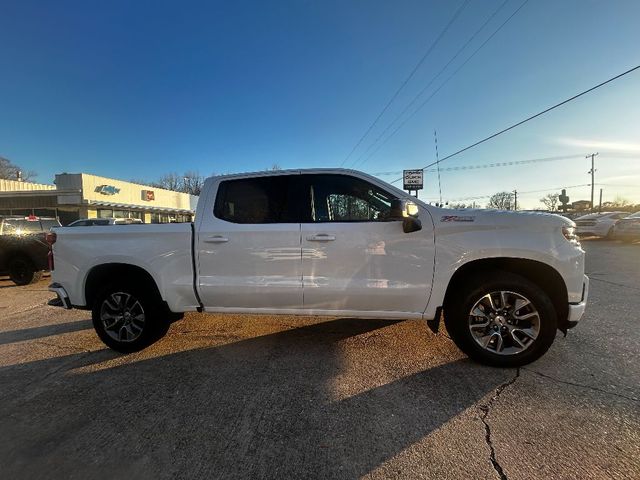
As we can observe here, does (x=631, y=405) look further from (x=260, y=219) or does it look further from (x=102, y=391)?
(x=102, y=391)

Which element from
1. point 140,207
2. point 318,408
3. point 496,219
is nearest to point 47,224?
point 318,408

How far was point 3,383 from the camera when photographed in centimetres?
357

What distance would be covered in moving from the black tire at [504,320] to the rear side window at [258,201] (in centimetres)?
193

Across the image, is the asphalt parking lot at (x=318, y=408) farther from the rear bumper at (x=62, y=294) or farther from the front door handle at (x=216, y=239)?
the front door handle at (x=216, y=239)

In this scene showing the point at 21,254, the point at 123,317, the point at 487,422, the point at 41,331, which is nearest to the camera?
the point at 487,422

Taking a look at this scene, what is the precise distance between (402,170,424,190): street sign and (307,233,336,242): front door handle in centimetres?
2865

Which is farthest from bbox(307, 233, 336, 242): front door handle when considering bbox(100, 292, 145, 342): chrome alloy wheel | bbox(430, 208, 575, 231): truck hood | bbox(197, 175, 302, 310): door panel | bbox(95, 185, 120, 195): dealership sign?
bbox(95, 185, 120, 195): dealership sign

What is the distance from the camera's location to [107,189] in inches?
1249

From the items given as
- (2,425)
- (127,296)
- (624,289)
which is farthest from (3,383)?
(624,289)

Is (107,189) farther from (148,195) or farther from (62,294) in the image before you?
(62,294)

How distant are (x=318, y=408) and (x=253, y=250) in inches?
68.1

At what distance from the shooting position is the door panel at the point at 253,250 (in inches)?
152

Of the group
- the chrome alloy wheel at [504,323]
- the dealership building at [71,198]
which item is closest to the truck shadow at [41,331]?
the chrome alloy wheel at [504,323]

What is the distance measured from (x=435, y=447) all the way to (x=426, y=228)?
1964 millimetres
